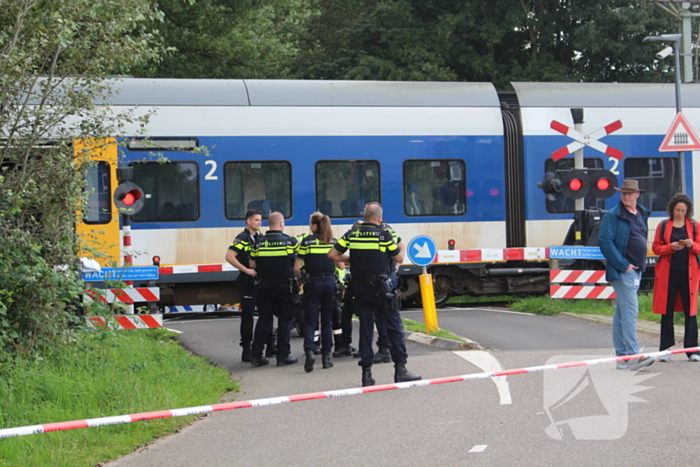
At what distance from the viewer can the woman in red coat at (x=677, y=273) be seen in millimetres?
8719

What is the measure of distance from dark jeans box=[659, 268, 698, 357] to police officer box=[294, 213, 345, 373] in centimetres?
332

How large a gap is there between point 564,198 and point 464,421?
985 cm

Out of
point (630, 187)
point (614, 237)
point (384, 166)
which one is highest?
point (384, 166)

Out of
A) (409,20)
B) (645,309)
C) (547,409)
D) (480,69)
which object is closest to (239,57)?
(409,20)

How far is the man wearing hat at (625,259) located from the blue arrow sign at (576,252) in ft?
16.0

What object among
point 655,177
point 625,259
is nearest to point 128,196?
point 625,259

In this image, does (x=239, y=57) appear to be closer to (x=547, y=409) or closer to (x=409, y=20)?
(x=409, y=20)

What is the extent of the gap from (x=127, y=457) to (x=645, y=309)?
907cm

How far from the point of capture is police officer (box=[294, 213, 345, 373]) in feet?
30.9

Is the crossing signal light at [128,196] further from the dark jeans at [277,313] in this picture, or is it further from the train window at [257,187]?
the dark jeans at [277,313]

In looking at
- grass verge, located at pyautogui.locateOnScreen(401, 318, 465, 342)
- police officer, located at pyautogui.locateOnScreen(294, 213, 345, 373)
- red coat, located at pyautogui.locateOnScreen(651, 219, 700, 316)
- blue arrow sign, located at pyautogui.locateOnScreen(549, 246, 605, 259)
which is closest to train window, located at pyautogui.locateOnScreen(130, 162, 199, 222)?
grass verge, located at pyautogui.locateOnScreen(401, 318, 465, 342)

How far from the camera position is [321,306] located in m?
9.66

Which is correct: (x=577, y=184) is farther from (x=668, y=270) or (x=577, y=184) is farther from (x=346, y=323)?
(x=346, y=323)

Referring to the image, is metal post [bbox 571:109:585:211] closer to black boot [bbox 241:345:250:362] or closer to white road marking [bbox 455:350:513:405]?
white road marking [bbox 455:350:513:405]
